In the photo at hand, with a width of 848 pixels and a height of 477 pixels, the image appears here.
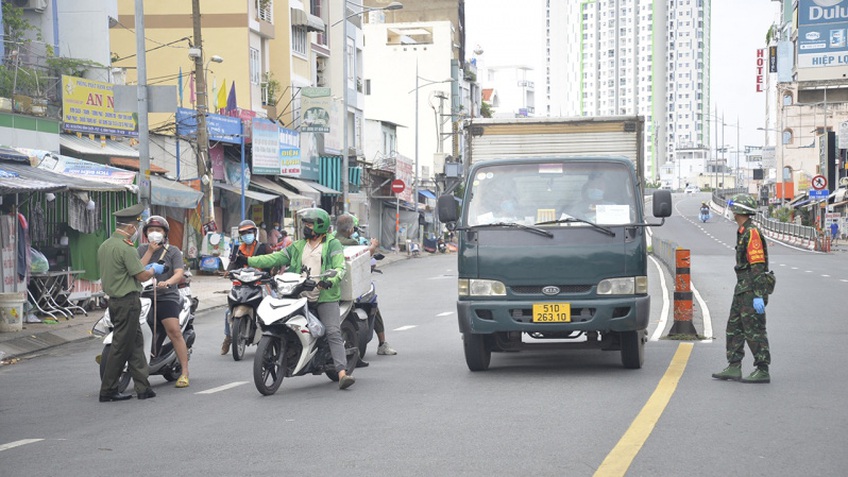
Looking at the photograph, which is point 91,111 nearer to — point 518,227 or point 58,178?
point 58,178

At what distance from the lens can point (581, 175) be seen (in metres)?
11.8

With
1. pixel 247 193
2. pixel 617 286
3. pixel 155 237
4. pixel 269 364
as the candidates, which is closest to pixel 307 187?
pixel 247 193

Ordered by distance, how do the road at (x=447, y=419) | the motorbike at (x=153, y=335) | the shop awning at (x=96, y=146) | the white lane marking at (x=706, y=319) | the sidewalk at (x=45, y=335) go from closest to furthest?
the road at (x=447, y=419), the motorbike at (x=153, y=335), the white lane marking at (x=706, y=319), the sidewalk at (x=45, y=335), the shop awning at (x=96, y=146)

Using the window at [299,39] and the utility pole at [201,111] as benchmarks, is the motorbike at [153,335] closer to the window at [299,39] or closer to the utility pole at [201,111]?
the utility pole at [201,111]

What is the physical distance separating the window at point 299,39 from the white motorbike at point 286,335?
4003cm

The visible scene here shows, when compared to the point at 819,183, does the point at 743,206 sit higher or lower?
higher

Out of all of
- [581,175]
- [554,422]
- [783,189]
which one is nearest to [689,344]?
[581,175]

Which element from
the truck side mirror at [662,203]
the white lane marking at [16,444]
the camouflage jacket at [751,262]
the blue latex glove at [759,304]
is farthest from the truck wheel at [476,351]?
the white lane marking at [16,444]

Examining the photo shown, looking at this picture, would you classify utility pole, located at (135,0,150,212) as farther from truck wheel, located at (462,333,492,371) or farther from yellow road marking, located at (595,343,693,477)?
yellow road marking, located at (595,343,693,477)

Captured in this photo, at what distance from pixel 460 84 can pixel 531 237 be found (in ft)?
269

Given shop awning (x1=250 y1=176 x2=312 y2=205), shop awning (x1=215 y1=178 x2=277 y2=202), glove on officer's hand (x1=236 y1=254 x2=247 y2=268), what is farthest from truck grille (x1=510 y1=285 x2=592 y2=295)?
shop awning (x1=250 y1=176 x2=312 y2=205)

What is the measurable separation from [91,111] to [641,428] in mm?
22116

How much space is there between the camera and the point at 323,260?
422 inches

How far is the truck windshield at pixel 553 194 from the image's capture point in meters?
11.5
